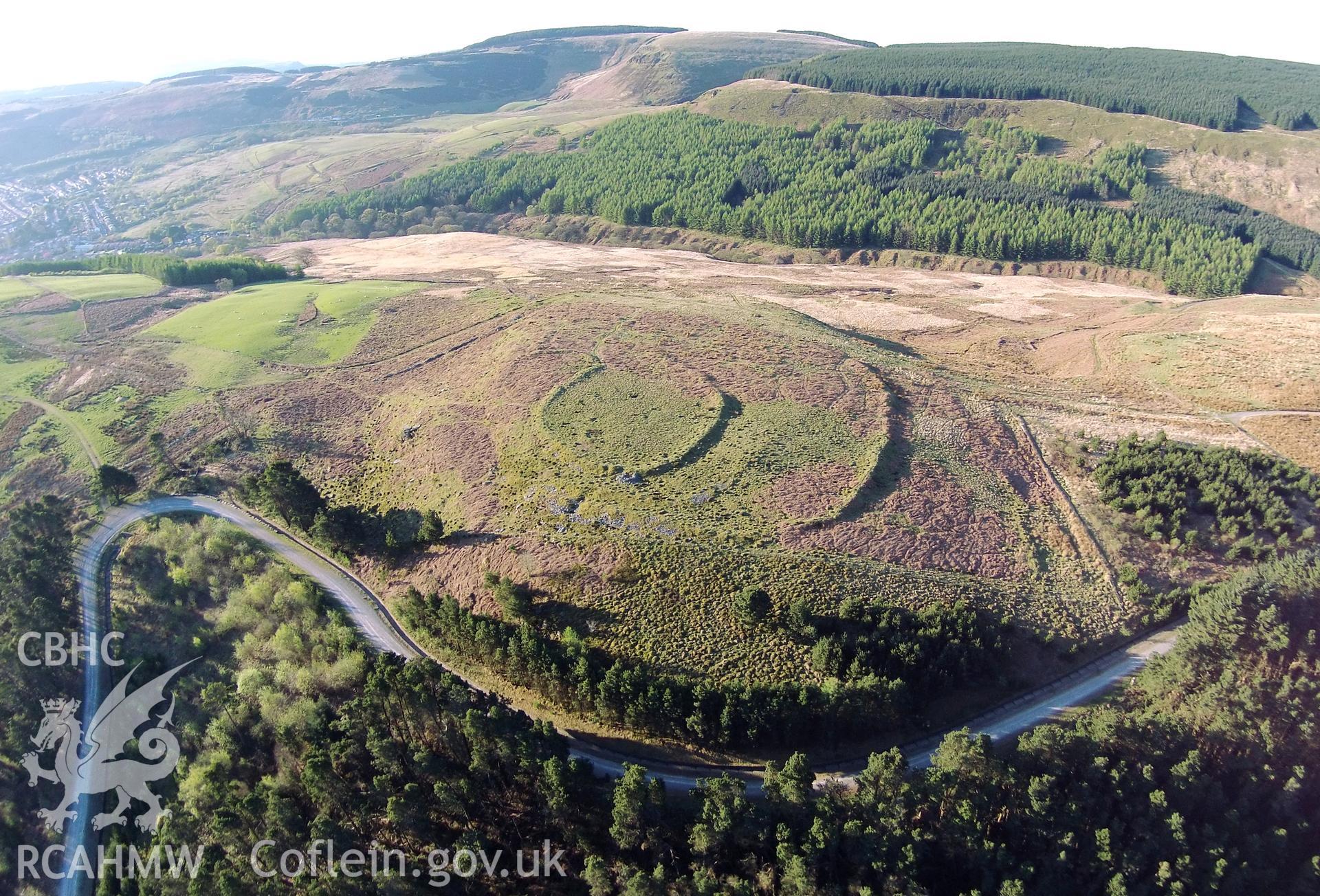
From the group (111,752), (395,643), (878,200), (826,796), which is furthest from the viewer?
(878,200)

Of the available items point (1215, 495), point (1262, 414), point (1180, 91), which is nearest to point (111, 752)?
point (1215, 495)

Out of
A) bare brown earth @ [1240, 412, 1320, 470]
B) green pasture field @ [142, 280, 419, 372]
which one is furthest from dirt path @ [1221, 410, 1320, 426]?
green pasture field @ [142, 280, 419, 372]

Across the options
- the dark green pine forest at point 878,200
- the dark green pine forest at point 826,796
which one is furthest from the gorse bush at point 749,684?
the dark green pine forest at point 878,200

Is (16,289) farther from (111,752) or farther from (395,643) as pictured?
(395,643)

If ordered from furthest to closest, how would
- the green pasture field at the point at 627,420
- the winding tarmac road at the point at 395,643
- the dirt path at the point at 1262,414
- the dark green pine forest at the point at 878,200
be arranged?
the dark green pine forest at the point at 878,200
the dirt path at the point at 1262,414
the green pasture field at the point at 627,420
the winding tarmac road at the point at 395,643

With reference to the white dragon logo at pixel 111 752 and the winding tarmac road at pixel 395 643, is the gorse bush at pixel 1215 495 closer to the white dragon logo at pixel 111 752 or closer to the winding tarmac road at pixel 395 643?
the winding tarmac road at pixel 395 643

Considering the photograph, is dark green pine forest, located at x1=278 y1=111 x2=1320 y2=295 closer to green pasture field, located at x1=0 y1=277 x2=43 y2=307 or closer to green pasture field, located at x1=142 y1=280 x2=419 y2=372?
green pasture field, located at x1=0 y1=277 x2=43 y2=307
